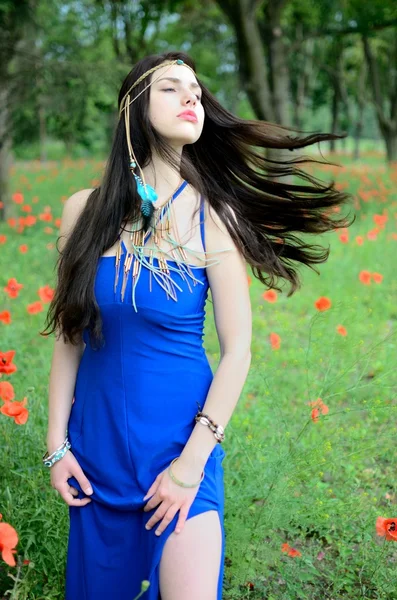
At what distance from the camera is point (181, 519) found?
5.54 ft

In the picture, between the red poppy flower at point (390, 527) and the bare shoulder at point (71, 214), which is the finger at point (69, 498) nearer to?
the bare shoulder at point (71, 214)

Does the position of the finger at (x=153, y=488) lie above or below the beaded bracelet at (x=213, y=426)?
below

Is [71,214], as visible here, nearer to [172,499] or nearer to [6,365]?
[6,365]

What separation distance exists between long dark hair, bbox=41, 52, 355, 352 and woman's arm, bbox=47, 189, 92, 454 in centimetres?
5

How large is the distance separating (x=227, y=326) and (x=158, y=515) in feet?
1.68

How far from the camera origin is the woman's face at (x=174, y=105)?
191 centimetres

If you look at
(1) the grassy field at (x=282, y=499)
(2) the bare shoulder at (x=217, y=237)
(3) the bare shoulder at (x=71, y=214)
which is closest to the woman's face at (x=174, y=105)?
(2) the bare shoulder at (x=217, y=237)

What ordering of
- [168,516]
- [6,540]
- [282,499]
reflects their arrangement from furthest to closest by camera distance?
1. [282,499]
2. [168,516]
3. [6,540]

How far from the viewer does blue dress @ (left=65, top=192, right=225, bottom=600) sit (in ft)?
5.83

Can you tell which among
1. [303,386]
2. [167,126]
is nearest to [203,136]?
[167,126]

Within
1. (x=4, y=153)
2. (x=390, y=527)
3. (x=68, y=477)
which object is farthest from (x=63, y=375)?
(x=4, y=153)

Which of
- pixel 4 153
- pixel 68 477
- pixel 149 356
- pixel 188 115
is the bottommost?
pixel 4 153

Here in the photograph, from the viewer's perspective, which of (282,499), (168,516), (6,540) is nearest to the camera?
(6,540)

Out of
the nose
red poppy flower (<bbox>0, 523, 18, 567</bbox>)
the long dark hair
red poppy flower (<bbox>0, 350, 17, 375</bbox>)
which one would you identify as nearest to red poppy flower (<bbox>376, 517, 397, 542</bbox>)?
the long dark hair
